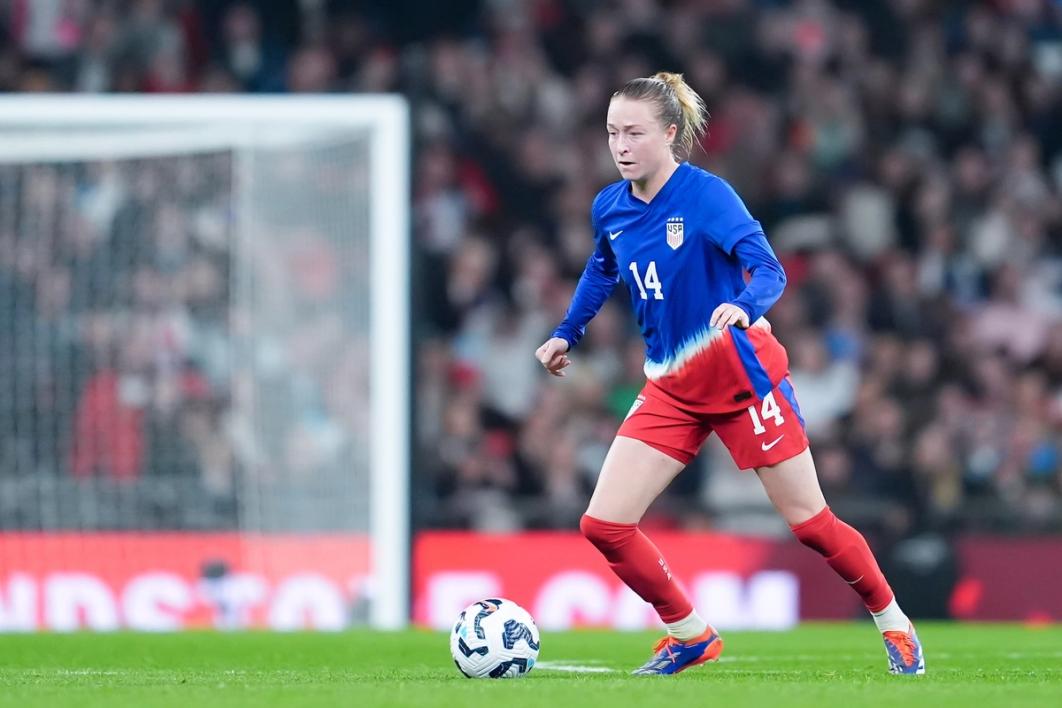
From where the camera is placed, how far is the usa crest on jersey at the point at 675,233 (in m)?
6.19

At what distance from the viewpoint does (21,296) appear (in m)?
11.6

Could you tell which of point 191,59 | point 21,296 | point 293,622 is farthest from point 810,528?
point 191,59

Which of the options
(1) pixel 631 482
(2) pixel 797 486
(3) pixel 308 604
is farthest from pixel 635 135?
(3) pixel 308 604

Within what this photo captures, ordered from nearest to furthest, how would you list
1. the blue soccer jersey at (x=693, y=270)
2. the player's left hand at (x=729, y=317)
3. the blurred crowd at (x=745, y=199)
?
the player's left hand at (x=729, y=317) → the blue soccer jersey at (x=693, y=270) → the blurred crowd at (x=745, y=199)

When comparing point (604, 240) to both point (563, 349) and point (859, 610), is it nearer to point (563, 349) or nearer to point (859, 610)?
point (563, 349)

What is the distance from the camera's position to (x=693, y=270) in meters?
Answer: 6.21

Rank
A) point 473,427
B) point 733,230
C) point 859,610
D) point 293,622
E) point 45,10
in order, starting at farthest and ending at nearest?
point 45,10 < point 473,427 < point 859,610 < point 293,622 < point 733,230

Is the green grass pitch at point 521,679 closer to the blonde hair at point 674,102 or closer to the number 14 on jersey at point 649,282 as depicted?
the number 14 on jersey at point 649,282

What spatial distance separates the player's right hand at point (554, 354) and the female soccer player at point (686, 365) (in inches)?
13.0

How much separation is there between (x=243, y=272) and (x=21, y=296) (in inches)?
54.5

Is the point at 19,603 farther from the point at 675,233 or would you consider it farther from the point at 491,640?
the point at 675,233

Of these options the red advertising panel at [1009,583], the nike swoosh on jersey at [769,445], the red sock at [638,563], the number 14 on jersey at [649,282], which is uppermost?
the number 14 on jersey at [649,282]

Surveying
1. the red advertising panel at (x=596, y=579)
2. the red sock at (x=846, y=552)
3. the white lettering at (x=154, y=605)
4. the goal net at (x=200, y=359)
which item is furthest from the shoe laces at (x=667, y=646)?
the white lettering at (x=154, y=605)

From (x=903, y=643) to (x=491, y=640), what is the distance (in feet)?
4.49
